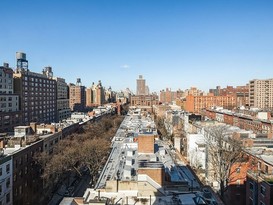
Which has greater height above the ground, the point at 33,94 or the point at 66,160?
the point at 33,94

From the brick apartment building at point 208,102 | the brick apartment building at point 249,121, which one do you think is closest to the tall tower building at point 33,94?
the brick apartment building at point 249,121

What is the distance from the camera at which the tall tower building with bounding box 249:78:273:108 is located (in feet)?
487

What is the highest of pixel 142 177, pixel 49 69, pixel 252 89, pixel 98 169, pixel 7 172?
pixel 49 69

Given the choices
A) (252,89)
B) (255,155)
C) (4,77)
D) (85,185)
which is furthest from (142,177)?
(252,89)

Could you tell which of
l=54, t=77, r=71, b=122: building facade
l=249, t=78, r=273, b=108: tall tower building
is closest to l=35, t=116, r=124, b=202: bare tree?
l=54, t=77, r=71, b=122: building facade

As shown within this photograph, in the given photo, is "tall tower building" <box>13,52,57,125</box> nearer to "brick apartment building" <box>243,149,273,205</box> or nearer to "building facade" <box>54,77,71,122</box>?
"building facade" <box>54,77,71,122</box>

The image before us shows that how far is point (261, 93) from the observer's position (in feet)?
497

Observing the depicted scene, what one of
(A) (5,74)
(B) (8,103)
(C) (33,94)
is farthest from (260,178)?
(C) (33,94)

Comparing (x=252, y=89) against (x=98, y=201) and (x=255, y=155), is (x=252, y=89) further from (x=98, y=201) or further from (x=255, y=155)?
(x=98, y=201)

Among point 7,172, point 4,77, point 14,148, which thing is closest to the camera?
point 7,172

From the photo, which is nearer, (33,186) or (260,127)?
(33,186)

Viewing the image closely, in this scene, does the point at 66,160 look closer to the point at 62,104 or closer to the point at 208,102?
the point at 62,104

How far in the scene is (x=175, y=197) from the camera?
994 inches

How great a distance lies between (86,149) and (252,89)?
119 metres
